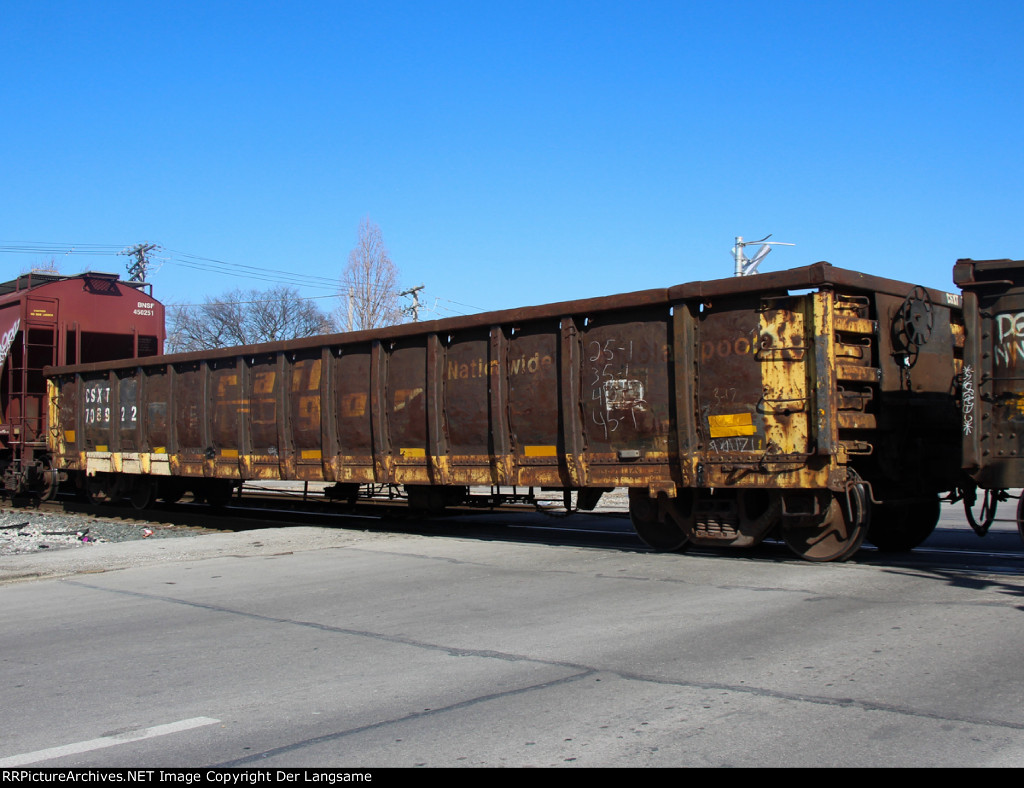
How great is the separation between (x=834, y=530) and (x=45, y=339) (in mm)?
17004

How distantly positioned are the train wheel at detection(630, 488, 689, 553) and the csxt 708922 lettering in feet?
0.06

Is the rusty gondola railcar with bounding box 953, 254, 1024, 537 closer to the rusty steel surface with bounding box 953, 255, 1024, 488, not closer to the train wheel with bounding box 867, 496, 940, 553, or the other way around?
the rusty steel surface with bounding box 953, 255, 1024, 488

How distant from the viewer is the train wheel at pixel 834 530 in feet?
30.7

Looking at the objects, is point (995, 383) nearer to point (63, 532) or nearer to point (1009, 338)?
point (1009, 338)

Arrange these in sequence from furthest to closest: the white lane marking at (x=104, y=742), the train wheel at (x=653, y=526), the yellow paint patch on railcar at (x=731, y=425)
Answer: the train wheel at (x=653, y=526) → the yellow paint patch on railcar at (x=731, y=425) → the white lane marking at (x=104, y=742)

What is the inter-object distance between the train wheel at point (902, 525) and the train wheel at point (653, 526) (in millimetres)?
2191

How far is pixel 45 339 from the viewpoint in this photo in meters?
19.8

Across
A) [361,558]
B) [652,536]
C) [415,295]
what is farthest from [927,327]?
[415,295]

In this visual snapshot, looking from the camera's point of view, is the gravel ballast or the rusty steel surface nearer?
the rusty steel surface

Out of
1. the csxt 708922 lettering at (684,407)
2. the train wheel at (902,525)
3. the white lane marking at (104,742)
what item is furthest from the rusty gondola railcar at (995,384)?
the white lane marking at (104,742)

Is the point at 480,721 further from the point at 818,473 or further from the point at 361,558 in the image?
the point at 361,558

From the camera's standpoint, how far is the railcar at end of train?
63.1ft

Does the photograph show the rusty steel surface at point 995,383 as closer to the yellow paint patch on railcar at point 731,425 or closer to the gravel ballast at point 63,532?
the yellow paint patch on railcar at point 731,425

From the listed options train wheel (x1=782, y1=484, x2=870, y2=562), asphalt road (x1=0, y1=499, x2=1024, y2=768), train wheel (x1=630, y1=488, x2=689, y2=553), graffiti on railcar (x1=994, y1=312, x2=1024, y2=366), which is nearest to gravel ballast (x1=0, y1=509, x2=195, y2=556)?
asphalt road (x1=0, y1=499, x2=1024, y2=768)
